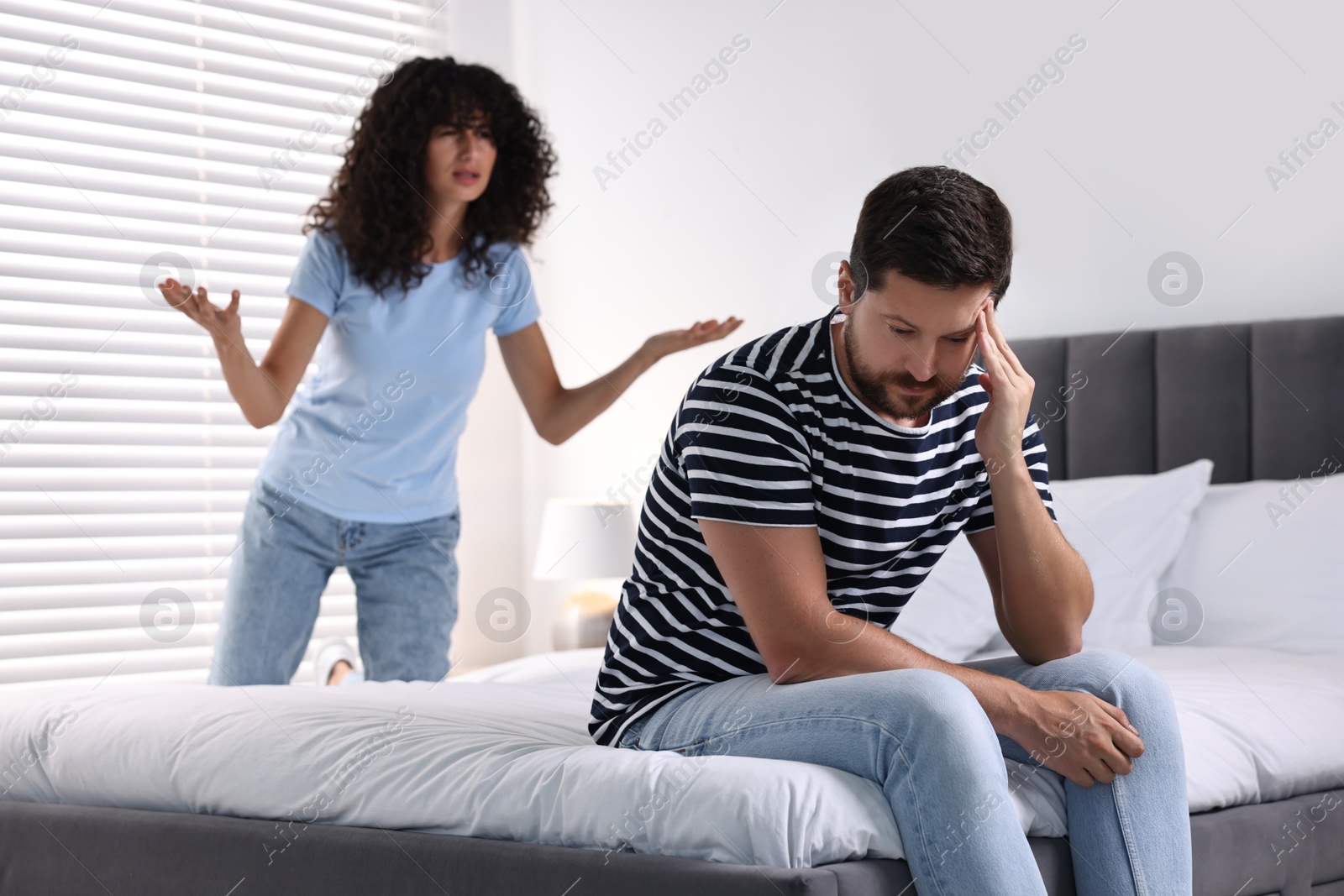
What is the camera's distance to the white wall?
2.72 metres

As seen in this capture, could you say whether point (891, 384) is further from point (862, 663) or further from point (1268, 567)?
point (1268, 567)

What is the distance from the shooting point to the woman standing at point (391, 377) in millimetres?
2205

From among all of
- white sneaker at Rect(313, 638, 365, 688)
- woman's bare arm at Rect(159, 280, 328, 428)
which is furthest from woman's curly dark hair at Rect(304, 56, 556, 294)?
white sneaker at Rect(313, 638, 365, 688)

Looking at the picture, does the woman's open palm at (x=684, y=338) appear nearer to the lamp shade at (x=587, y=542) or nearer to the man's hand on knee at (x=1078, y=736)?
the man's hand on knee at (x=1078, y=736)

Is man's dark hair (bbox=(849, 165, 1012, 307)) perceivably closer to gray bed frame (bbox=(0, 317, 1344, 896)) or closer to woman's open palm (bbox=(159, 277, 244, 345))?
gray bed frame (bbox=(0, 317, 1344, 896))

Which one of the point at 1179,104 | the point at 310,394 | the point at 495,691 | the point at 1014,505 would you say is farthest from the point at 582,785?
the point at 1179,104

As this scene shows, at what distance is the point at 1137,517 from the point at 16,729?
2050 millimetres

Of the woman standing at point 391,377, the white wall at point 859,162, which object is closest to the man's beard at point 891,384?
the woman standing at point 391,377

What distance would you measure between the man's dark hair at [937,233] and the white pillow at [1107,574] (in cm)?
121

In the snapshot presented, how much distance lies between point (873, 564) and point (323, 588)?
1.11 meters

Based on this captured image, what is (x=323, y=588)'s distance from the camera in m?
2.23

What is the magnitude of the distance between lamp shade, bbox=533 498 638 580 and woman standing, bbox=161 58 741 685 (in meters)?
1.00

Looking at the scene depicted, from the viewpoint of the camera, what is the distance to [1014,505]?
1.55 meters

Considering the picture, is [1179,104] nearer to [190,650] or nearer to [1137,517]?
[1137,517]
